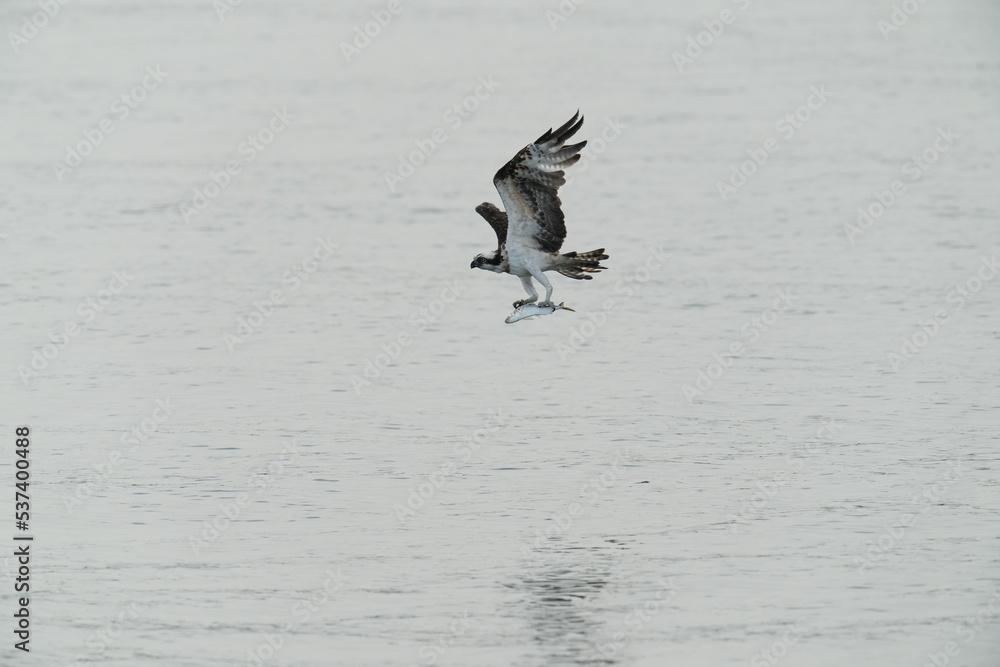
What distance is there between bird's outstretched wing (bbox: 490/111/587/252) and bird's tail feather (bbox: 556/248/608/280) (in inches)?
7.9

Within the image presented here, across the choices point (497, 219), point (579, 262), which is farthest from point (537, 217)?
point (497, 219)

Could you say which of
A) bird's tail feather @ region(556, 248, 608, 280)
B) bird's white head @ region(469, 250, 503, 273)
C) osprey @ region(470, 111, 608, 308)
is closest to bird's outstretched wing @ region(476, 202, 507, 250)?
osprey @ region(470, 111, 608, 308)

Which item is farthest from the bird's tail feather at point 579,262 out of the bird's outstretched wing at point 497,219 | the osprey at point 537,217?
the bird's outstretched wing at point 497,219

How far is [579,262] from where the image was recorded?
17.1 meters

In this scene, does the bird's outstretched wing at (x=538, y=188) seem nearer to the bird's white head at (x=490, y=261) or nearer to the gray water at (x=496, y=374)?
the bird's white head at (x=490, y=261)

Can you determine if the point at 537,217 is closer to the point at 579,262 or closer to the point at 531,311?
the point at 579,262

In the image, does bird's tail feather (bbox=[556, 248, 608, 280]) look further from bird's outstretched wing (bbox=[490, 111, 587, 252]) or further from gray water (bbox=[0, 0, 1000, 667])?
gray water (bbox=[0, 0, 1000, 667])

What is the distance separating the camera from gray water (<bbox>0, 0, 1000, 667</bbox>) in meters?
15.7

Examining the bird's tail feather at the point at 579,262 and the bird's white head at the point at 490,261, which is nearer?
the bird's tail feather at the point at 579,262

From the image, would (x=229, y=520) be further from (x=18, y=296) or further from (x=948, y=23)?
(x=948, y=23)

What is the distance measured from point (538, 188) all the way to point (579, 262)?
92 centimetres

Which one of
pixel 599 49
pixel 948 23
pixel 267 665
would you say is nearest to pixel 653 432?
pixel 267 665

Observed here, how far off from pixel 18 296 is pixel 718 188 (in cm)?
1376

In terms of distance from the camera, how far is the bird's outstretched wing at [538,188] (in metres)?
16.4
